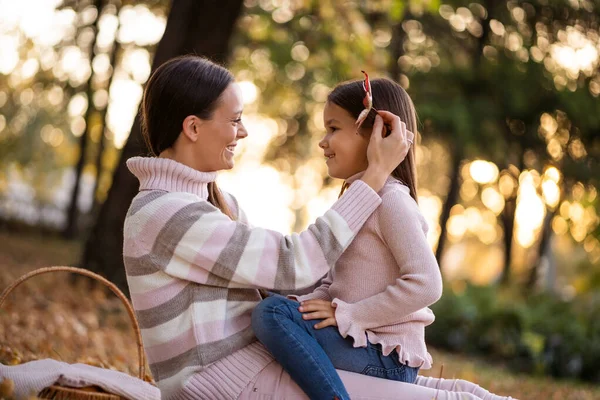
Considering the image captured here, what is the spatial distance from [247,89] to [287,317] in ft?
41.7

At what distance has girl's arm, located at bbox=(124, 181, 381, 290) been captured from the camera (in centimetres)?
269

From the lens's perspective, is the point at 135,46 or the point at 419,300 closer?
the point at 419,300

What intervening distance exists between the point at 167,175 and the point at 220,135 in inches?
10.6

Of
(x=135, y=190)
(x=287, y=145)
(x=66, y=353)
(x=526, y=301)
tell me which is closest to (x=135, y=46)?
(x=287, y=145)

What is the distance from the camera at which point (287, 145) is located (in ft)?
55.3

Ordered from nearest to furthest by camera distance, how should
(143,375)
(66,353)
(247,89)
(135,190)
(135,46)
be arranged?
(143,375)
(66,353)
(135,190)
(247,89)
(135,46)

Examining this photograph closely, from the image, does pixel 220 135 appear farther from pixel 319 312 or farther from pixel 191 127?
pixel 319 312

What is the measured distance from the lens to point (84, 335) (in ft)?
21.2

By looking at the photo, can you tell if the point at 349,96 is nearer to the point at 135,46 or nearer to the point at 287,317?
the point at 287,317

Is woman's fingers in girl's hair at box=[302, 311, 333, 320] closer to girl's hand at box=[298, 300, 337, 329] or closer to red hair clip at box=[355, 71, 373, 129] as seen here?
girl's hand at box=[298, 300, 337, 329]

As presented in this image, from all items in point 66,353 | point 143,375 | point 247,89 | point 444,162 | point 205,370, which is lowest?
point 444,162

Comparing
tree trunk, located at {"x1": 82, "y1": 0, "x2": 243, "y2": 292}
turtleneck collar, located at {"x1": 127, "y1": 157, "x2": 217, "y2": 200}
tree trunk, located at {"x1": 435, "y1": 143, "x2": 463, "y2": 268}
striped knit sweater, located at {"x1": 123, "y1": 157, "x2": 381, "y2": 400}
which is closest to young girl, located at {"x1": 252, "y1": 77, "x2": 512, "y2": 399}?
striped knit sweater, located at {"x1": 123, "y1": 157, "x2": 381, "y2": 400}

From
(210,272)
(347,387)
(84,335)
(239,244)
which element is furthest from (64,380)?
(84,335)

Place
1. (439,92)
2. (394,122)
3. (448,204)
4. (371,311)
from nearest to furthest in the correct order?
(371,311), (394,122), (439,92), (448,204)
